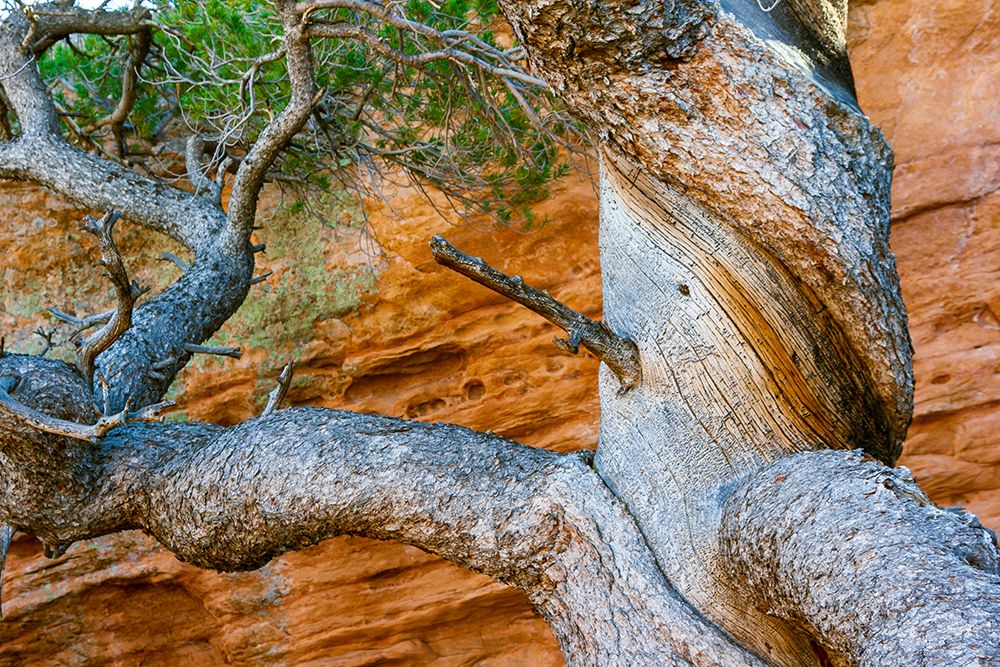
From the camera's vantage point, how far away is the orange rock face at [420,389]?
4.66 metres

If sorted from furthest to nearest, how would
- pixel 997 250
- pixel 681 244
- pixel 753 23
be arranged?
pixel 997 250
pixel 681 244
pixel 753 23

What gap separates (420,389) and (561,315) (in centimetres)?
276

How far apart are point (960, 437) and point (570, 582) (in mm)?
3033

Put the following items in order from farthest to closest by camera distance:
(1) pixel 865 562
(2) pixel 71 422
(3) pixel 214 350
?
(3) pixel 214 350
(2) pixel 71 422
(1) pixel 865 562

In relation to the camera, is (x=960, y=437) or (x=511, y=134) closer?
(x=511, y=134)

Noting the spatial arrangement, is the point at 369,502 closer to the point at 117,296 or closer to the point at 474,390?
the point at 117,296

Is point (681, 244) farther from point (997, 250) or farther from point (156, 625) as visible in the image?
point (156, 625)

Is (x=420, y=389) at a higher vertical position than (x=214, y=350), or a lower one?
lower

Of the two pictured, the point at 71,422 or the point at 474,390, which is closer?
the point at 71,422

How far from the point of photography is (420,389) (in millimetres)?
5051

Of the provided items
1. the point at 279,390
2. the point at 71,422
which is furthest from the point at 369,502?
the point at 71,422

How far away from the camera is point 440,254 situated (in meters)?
2.21

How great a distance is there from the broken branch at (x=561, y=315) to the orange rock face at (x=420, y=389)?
239 centimetres

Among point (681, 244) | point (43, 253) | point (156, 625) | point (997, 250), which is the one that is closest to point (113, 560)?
point (156, 625)
